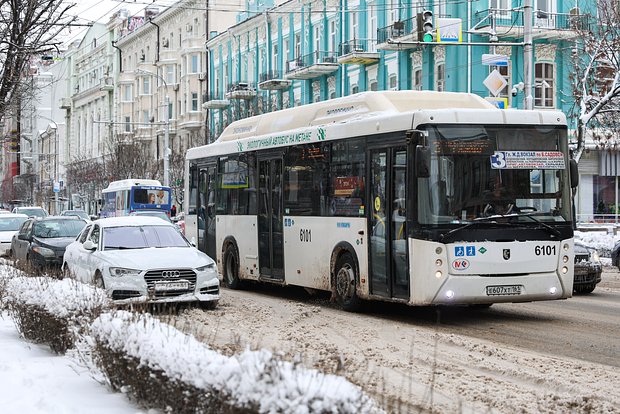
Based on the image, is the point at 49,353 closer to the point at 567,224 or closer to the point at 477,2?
the point at 567,224

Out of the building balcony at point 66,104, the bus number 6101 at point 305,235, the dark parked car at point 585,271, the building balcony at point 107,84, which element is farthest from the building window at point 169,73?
the bus number 6101 at point 305,235

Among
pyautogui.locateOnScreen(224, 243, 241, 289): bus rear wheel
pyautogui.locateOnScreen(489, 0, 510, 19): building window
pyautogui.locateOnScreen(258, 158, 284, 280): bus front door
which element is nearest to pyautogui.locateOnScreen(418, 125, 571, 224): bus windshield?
pyautogui.locateOnScreen(258, 158, 284, 280): bus front door

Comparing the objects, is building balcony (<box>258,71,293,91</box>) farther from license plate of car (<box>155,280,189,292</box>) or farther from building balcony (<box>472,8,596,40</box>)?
license plate of car (<box>155,280,189,292</box>)

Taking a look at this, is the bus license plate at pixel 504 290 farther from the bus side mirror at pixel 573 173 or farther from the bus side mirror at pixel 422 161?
the bus side mirror at pixel 422 161

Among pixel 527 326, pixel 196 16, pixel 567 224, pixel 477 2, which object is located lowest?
pixel 527 326

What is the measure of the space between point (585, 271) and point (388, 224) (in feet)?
22.8

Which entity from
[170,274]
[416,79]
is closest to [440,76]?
[416,79]

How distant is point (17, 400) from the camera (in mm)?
8312

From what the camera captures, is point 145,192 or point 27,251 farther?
point 145,192

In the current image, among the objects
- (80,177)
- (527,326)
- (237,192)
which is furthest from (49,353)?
(80,177)

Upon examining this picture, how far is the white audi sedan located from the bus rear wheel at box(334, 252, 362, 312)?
1.95 meters

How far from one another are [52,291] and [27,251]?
16.3 meters

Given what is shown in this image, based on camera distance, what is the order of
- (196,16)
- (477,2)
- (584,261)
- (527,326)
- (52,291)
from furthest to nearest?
1. (196,16)
2. (477,2)
3. (584,261)
4. (527,326)
5. (52,291)

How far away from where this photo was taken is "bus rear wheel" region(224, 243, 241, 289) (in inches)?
843
